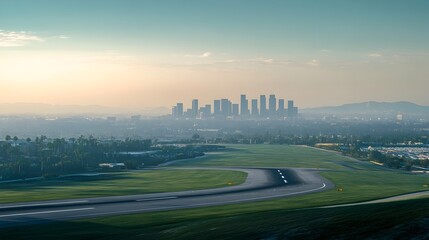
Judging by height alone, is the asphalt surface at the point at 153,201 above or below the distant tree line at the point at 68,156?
below

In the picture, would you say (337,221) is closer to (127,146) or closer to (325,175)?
(325,175)

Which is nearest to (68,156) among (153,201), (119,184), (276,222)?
(119,184)

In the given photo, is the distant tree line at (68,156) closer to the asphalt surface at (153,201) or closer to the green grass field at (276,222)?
the asphalt surface at (153,201)

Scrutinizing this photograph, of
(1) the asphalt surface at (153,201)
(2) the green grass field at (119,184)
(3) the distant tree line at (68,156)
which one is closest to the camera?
(1) the asphalt surface at (153,201)

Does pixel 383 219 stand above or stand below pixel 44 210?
above

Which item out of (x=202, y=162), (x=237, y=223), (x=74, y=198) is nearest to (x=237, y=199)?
(x=74, y=198)

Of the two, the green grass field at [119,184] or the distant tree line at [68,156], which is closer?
the green grass field at [119,184]

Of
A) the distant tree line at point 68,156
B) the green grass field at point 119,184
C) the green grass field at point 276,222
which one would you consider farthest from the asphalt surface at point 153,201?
the distant tree line at point 68,156
